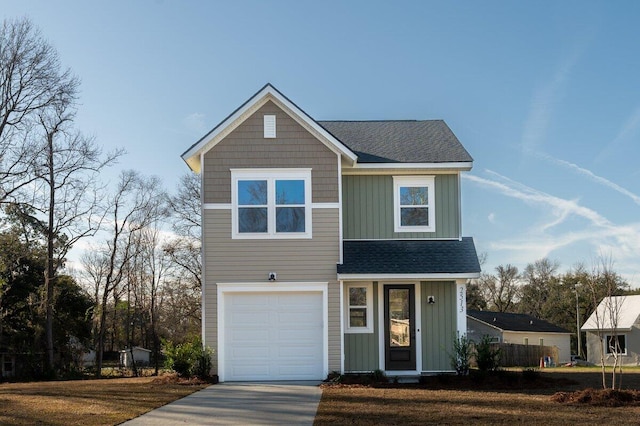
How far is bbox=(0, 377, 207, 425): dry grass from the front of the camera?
11.4 meters

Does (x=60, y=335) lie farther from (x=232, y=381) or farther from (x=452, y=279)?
(x=452, y=279)

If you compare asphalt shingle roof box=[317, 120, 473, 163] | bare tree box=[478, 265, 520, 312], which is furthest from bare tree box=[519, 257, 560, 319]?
asphalt shingle roof box=[317, 120, 473, 163]

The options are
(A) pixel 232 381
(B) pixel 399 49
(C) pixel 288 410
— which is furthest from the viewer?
(B) pixel 399 49

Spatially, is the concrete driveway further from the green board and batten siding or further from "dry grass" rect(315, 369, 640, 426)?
the green board and batten siding

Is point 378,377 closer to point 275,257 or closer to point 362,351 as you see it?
point 362,351

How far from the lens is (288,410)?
484 inches

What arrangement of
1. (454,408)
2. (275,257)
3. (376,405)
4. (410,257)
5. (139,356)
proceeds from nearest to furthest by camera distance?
1. (454,408)
2. (376,405)
3. (275,257)
4. (410,257)
5. (139,356)

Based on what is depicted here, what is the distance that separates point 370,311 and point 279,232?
3.26 metres

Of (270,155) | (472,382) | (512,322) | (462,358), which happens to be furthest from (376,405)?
(512,322)

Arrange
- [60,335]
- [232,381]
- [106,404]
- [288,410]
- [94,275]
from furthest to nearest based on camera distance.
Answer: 1. [94,275]
2. [60,335]
3. [232,381]
4. [106,404]
5. [288,410]

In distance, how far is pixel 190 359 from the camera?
17.1 metres

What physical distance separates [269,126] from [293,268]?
3.67 meters

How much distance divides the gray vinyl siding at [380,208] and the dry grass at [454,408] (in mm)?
4779

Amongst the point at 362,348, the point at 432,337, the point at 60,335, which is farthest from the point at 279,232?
the point at 60,335
